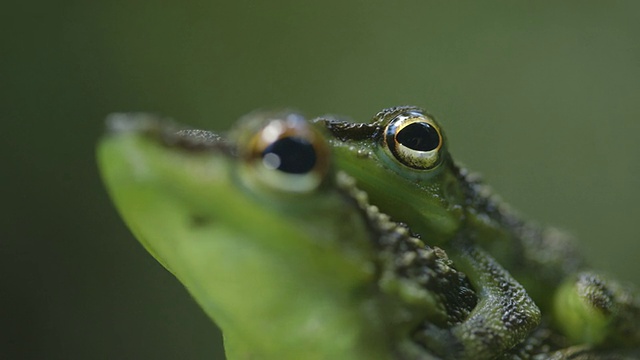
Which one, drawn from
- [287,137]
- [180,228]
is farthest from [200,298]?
[287,137]

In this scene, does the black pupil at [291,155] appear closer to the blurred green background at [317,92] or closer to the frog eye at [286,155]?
the frog eye at [286,155]

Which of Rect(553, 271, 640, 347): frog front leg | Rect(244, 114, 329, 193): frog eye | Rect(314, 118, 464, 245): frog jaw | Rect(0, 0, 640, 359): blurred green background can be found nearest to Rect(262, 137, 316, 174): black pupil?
Rect(244, 114, 329, 193): frog eye

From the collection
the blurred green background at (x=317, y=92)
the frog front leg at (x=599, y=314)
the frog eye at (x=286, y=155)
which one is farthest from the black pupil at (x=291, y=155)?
the blurred green background at (x=317, y=92)

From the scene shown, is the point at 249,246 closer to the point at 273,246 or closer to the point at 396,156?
the point at 273,246

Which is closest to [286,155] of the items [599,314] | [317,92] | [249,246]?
[249,246]

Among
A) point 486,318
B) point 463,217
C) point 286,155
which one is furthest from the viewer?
point 463,217

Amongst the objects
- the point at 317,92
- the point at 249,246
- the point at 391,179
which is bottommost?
the point at 249,246

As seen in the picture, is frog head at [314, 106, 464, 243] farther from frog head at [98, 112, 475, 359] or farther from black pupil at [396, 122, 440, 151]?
frog head at [98, 112, 475, 359]

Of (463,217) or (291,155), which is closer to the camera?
(291,155)
